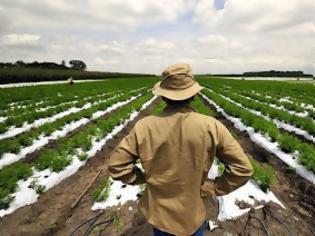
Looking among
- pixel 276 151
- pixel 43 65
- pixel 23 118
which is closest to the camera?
pixel 276 151

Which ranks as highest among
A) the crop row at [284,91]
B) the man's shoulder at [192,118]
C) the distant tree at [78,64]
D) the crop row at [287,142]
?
the man's shoulder at [192,118]

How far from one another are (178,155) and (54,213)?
4081 mm

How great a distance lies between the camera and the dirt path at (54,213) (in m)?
5.76

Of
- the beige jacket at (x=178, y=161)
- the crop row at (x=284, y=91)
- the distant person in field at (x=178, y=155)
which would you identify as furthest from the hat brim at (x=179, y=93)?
the crop row at (x=284, y=91)

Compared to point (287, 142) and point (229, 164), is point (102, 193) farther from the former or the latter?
point (287, 142)

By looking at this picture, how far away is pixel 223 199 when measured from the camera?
5793mm

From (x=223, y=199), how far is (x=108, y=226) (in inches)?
68.7

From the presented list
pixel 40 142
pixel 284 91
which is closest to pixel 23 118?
pixel 40 142

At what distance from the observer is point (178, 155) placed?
2898mm

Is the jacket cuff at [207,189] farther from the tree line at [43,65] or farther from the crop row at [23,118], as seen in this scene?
the tree line at [43,65]

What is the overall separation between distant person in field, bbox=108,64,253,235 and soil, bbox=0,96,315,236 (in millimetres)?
2055

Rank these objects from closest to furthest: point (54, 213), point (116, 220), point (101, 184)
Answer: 1. point (116, 220)
2. point (54, 213)
3. point (101, 184)

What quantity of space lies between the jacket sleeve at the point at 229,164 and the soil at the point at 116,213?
194 centimetres

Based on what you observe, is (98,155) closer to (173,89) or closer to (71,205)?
(71,205)
